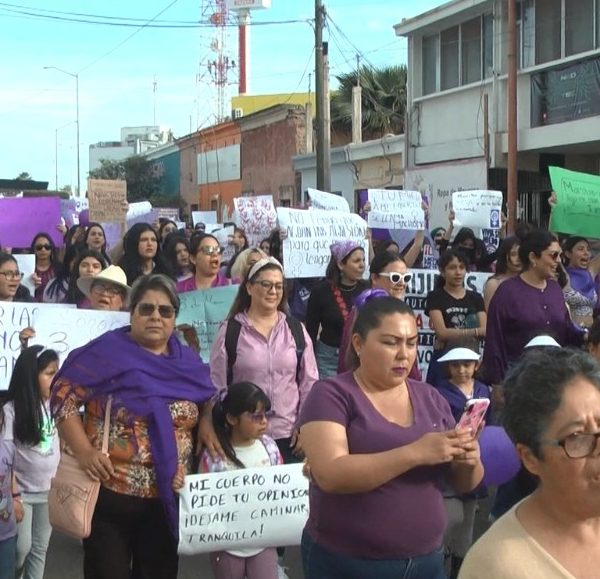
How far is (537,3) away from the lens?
17.9m

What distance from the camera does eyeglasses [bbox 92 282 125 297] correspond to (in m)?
5.55

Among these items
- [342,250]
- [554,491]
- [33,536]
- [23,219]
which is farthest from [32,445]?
[23,219]

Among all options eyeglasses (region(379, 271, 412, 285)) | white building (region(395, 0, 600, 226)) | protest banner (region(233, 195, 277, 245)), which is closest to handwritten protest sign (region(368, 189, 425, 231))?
protest banner (region(233, 195, 277, 245))

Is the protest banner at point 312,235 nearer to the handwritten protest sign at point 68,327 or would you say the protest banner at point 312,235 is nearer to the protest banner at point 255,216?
the protest banner at point 255,216

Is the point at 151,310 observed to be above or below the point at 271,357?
above

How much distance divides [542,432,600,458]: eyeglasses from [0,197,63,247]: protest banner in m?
8.57

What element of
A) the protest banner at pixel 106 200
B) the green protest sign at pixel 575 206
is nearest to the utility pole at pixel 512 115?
the green protest sign at pixel 575 206

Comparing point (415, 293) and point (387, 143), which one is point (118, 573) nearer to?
point (415, 293)

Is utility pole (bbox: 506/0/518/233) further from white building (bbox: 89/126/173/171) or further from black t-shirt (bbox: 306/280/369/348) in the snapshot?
white building (bbox: 89/126/173/171)

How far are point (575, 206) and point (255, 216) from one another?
420 centimetres

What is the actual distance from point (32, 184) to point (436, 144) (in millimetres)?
23700

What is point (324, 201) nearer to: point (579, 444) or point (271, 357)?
point (271, 357)

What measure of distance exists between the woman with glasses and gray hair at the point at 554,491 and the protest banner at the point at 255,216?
9.39 metres

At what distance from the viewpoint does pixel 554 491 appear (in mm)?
1925
